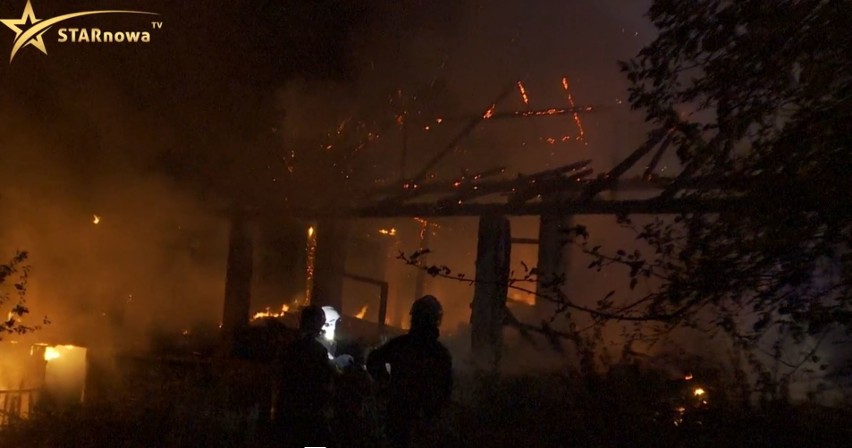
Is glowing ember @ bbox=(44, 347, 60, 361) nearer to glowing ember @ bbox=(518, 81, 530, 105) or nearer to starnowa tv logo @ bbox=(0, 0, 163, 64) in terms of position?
starnowa tv logo @ bbox=(0, 0, 163, 64)

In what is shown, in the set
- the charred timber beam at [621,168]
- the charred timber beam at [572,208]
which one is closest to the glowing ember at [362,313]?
the charred timber beam at [572,208]

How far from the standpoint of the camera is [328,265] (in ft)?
36.2

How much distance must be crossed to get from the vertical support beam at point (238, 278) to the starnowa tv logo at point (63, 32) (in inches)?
137

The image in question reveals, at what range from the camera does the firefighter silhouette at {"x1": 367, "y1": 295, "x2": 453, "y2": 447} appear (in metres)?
3.90

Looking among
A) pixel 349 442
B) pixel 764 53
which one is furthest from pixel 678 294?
pixel 349 442

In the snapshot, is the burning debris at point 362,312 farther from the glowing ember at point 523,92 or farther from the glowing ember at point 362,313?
the glowing ember at point 523,92

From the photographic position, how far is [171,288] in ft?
39.7

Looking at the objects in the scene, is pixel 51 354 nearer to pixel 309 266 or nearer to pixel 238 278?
pixel 238 278

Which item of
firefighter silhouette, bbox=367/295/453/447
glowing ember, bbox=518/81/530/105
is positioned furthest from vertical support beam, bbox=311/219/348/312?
firefighter silhouette, bbox=367/295/453/447

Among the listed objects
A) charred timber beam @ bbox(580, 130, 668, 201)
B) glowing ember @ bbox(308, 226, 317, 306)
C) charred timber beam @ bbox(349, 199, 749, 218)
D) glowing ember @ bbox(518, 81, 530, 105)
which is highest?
glowing ember @ bbox(518, 81, 530, 105)

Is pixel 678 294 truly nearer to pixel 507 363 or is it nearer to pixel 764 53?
pixel 764 53

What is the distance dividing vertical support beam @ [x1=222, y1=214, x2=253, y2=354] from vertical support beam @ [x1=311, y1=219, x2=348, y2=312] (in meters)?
1.10

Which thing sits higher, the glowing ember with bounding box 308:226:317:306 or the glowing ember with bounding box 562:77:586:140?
the glowing ember with bounding box 562:77:586:140

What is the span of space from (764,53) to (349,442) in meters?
3.49
